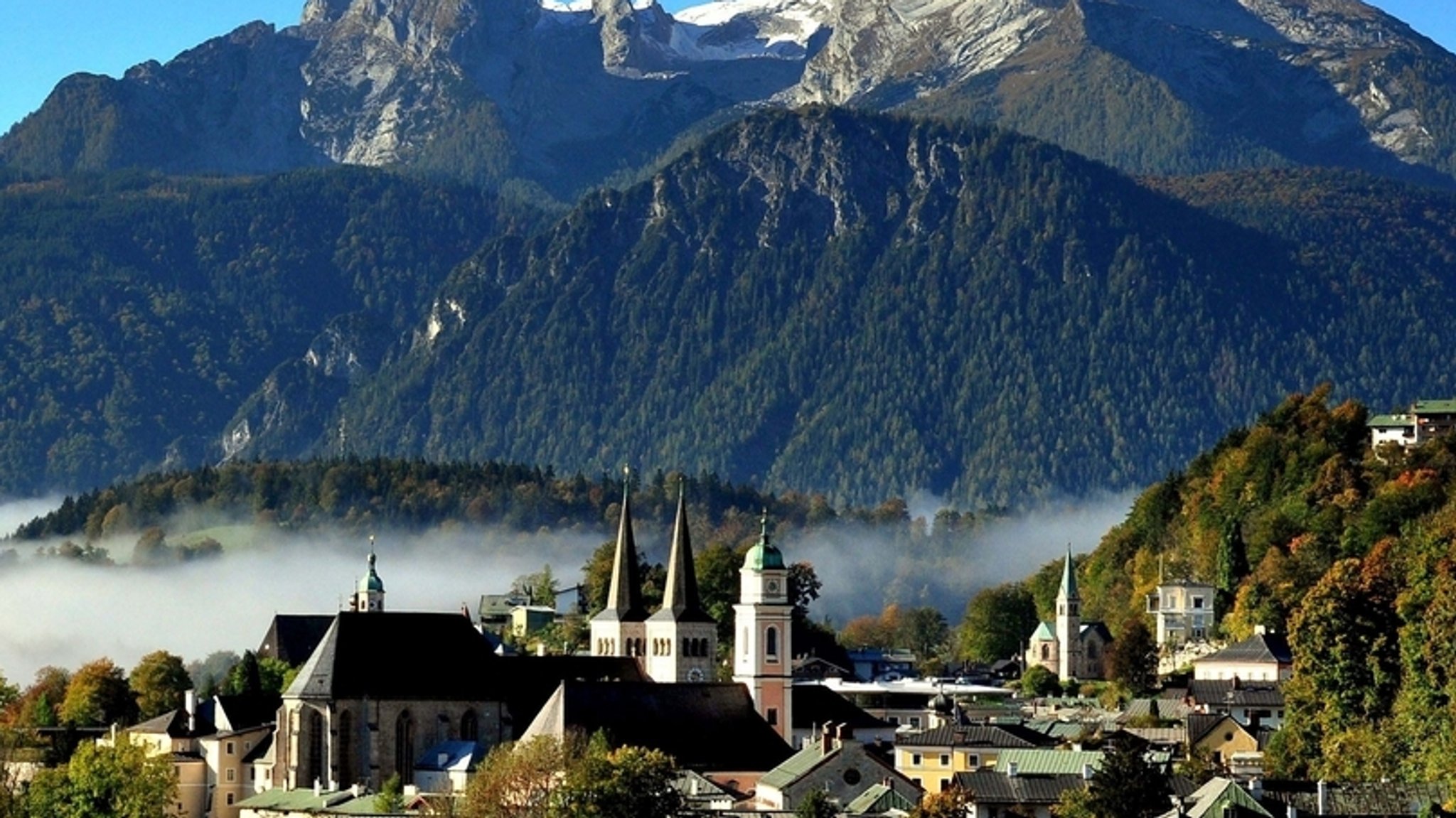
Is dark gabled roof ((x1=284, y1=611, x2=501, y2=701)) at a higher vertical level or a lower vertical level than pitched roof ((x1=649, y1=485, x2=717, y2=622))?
lower

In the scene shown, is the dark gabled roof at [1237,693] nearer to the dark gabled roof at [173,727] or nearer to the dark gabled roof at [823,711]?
the dark gabled roof at [823,711]

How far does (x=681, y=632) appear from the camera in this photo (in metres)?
158

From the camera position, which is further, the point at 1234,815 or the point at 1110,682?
the point at 1110,682

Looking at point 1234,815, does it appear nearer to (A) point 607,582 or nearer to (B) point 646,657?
(B) point 646,657

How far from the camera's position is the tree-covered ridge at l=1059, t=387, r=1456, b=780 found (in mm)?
127625

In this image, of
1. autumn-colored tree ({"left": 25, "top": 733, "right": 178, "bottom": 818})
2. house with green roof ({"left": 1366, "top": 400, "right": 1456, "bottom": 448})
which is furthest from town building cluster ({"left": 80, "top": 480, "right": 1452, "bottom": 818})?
house with green roof ({"left": 1366, "top": 400, "right": 1456, "bottom": 448})

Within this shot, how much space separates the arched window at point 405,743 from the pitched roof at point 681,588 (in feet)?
46.6

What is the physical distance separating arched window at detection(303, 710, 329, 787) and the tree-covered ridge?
34725mm

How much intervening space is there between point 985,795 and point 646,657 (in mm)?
37901

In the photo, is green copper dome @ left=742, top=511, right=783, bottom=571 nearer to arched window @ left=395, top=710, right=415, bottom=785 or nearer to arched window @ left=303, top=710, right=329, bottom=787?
arched window @ left=395, top=710, right=415, bottom=785

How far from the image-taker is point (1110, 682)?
603 feet

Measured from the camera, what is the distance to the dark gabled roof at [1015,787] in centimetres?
12419

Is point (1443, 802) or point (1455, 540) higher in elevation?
point (1455, 540)

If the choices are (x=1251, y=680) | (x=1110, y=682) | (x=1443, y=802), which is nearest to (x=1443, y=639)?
(x=1443, y=802)
